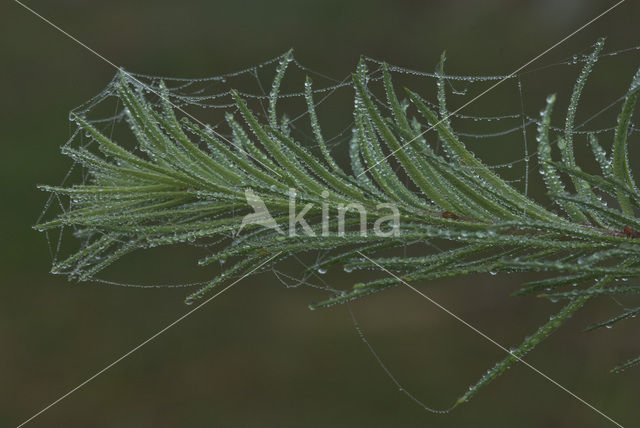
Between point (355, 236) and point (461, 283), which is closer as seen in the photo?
point (355, 236)

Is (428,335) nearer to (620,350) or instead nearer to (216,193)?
(620,350)

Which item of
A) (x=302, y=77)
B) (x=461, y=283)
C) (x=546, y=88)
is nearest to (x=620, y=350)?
(x=461, y=283)

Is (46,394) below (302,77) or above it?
below

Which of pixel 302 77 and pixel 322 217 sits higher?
pixel 302 77

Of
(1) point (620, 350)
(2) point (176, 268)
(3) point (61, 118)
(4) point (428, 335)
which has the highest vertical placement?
(3) point (61, 118)

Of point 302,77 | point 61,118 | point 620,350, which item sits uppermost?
point 61,118

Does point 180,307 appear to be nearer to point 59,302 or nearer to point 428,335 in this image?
point 59,302

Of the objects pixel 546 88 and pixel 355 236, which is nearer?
pixel 355 236

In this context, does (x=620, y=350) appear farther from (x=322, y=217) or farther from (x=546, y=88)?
(x=322, y=217)

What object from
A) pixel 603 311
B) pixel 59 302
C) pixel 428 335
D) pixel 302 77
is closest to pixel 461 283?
pixel 428 335
